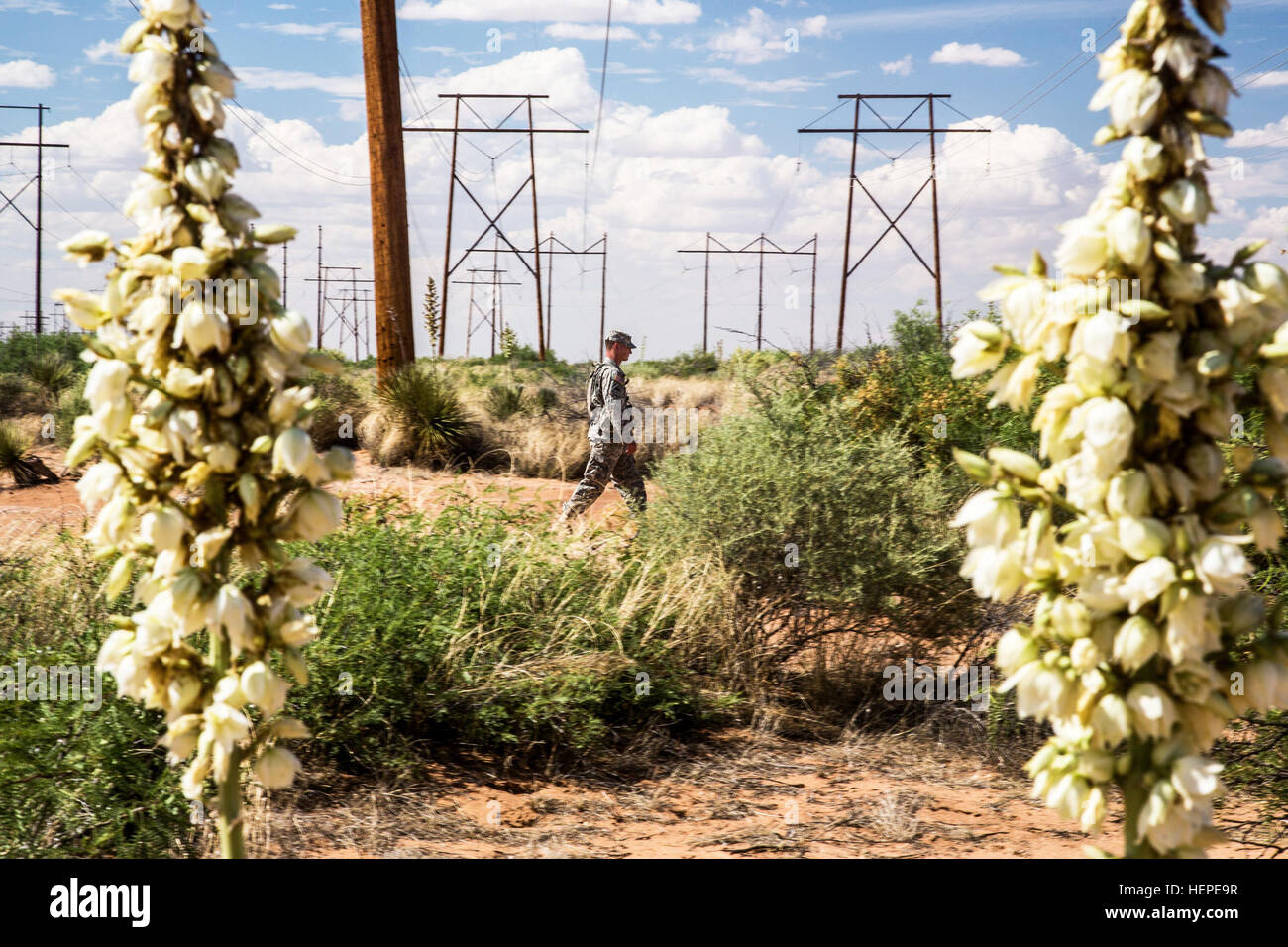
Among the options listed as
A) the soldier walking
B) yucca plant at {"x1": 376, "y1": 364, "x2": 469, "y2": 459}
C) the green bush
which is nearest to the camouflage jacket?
the soldier walking

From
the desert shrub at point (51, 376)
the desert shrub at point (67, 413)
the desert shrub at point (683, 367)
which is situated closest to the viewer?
the desert shrub at point (67, 413)

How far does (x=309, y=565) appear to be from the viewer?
1.81m

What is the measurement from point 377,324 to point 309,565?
37.8ft

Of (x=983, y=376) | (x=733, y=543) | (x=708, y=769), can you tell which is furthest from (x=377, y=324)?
(x=708, y=769)

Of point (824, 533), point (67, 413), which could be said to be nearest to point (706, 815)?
point (824, 533)

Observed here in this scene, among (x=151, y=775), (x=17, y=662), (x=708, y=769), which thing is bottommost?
(x=708, y=769)

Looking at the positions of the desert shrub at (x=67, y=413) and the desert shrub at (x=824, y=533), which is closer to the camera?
the desert shrub at (x=824, y=533)

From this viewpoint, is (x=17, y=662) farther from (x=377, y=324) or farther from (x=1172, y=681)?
(x=377, y=324)

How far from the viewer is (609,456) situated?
8.91 metres

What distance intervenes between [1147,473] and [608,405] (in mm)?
7782

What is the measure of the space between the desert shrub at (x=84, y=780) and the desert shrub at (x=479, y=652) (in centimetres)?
79

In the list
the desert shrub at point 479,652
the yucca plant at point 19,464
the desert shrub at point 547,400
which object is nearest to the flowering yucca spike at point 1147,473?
the desert shrub at point 479,652

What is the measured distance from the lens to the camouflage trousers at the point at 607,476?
873 centimetres

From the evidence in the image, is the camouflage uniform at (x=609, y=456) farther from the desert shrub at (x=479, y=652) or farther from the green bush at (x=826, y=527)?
the desert shrub at (x=479, y=652)
